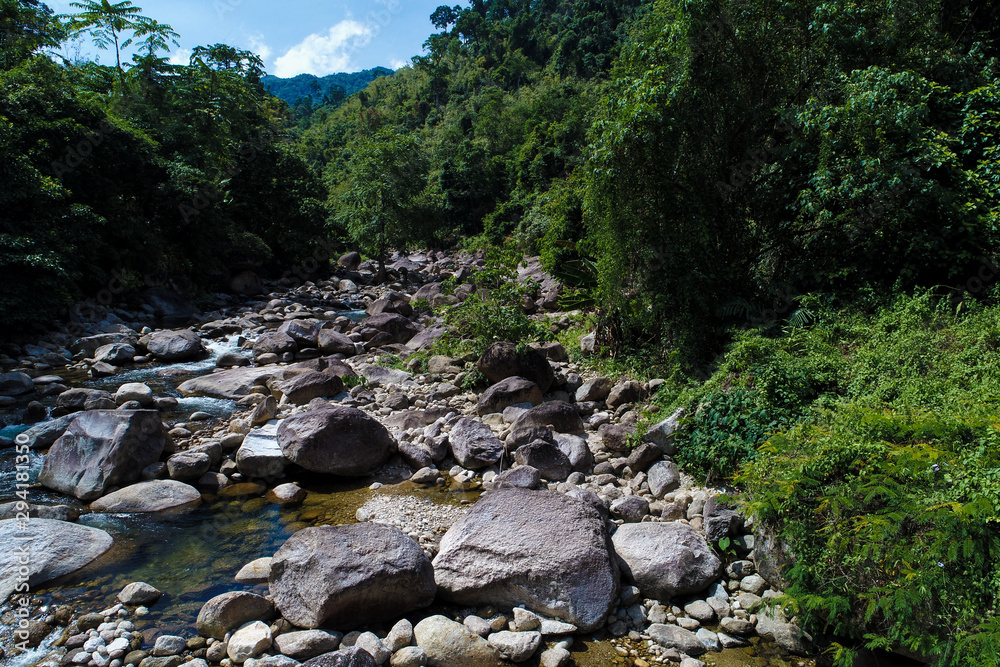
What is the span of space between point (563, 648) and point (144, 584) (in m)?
3.88

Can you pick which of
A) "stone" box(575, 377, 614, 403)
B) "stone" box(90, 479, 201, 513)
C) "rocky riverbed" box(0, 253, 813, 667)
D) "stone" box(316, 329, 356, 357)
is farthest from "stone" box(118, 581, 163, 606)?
"stone" box(316, 329, 356, 357)

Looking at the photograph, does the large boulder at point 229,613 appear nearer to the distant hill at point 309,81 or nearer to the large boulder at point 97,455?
the large boulder at point 97,455

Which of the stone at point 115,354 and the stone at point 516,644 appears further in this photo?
the stone at point 115,354

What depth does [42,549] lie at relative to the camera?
5.39m

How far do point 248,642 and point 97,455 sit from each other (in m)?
4.38

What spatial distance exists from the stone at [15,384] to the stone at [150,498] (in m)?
6.19

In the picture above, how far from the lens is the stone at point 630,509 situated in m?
6.23

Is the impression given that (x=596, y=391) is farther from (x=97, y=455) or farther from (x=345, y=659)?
(x=97, y=455)

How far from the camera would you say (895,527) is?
390cm

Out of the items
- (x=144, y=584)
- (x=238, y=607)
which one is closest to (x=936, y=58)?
(x=238, y=607)

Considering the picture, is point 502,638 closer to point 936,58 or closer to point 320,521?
point 320,521

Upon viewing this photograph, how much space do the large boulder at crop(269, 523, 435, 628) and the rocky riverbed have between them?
0.06ft

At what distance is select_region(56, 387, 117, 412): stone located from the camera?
9742mm

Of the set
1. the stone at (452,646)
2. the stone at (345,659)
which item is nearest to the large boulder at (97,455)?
the stone at (345,659)
